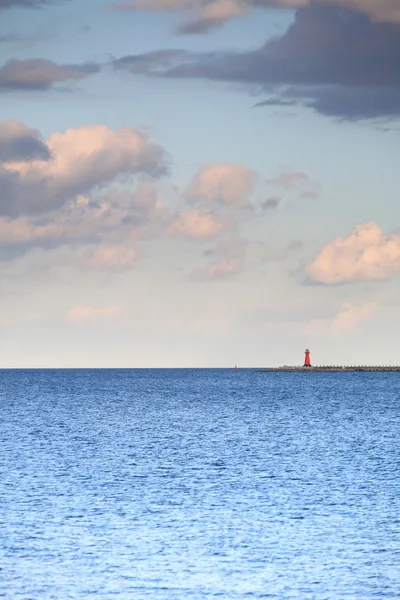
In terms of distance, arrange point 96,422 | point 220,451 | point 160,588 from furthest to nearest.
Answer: point 96,422, point 220,451, point 160,588

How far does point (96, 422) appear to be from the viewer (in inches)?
4326

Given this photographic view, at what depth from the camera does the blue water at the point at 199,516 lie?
32844mm

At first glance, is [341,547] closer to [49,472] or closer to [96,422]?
[49,472]

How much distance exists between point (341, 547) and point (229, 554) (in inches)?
184

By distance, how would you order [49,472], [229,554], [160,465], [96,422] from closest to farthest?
1. [229,554]
2. [49,472]
3. [160,465]
4. [96,422]

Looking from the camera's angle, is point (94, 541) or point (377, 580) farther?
point (94, 541)

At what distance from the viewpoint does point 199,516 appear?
44.3m

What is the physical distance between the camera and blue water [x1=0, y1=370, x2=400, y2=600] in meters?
32.8

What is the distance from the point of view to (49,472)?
59750 mm

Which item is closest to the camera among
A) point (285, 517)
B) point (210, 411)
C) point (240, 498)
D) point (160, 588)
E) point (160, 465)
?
point (160, 588)

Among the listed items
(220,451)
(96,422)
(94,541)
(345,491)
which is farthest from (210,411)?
(94,541)

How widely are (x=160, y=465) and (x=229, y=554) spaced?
27.1 metres

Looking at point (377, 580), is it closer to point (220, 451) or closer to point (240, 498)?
point (240, 498)

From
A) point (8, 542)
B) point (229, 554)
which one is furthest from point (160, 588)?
point (8, 542)
